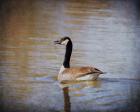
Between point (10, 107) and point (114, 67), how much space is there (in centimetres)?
42

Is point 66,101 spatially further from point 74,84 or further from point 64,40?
point 64,40

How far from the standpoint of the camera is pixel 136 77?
2184 mm

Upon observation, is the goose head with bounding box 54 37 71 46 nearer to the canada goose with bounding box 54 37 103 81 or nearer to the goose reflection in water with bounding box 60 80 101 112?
the canada goose with bounding box 54 37 103 81

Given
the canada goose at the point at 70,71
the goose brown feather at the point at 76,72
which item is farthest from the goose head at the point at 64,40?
the goose brown feather at the point at 76,72

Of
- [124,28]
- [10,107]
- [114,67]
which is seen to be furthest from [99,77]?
[10,107]

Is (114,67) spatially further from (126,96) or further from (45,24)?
(45,24)

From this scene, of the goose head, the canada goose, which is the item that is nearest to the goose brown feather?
the canada goose

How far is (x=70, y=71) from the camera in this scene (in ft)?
7.16

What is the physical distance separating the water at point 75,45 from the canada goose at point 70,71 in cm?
2

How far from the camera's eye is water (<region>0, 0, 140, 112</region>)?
214 centimetres

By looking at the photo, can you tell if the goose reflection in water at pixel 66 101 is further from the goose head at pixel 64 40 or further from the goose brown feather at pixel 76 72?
the goose head at pixel 64 40

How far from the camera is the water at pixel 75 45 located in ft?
7.04

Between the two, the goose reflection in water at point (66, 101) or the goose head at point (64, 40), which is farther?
the goose head at point (64, 40)

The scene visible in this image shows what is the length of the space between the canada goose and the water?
2cm
